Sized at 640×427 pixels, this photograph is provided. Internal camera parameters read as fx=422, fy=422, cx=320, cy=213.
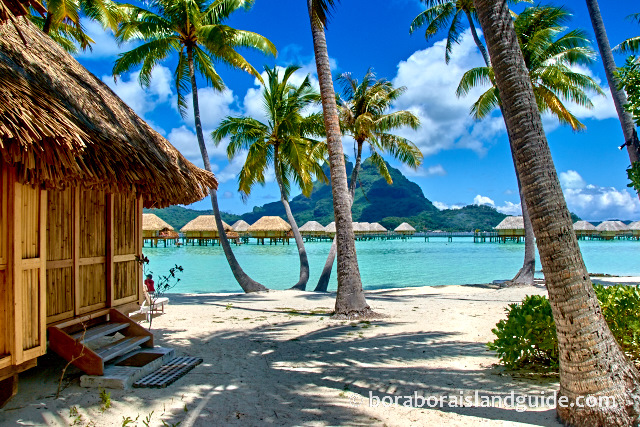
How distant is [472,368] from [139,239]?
14.7ft

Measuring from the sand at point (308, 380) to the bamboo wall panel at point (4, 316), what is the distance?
478 mm

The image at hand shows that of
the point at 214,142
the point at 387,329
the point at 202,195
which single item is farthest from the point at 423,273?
the point at 202,195

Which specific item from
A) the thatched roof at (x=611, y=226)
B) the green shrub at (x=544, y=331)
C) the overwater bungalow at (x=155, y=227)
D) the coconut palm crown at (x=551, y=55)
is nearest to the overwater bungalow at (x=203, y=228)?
the overwater bungalow at (x=155, y=227)

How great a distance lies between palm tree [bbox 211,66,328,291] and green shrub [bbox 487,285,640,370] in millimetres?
9664

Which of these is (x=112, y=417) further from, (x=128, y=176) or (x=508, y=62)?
(x=508, y=62)

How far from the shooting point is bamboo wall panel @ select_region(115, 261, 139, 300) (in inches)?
211

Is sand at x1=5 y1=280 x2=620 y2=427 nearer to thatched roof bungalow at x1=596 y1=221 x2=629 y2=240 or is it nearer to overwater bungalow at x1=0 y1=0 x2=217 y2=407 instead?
overwater bungalow at x1=0 y1=0 x2=217 y2=407

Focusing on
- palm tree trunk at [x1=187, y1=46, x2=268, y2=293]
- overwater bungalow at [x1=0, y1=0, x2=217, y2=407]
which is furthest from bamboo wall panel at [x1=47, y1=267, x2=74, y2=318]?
palm tree trunk at [x1=187, y1=46, x2=268, y2=293]

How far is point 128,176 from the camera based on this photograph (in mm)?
4297

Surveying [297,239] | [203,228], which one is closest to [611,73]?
[297,239]

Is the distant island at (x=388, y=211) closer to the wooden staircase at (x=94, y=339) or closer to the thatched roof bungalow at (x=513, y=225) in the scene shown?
the thatched roof bungalow at (x=513, y=225)

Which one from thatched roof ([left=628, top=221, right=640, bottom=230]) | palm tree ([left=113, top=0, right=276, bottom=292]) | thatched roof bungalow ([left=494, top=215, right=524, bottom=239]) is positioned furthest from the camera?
thatched roof ([left=628, top=221, right=640, bottom=230])

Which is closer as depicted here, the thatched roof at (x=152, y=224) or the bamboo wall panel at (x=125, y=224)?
the bamboo wall panel at (x=125, y=224)

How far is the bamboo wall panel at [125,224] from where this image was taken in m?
5.32
